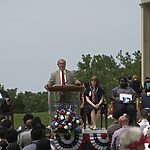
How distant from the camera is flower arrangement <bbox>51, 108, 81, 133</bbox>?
1370 cm

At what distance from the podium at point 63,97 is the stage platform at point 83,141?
2.11 ft

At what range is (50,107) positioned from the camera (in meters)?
13.9

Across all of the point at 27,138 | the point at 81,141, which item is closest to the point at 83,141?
the point at 81,141

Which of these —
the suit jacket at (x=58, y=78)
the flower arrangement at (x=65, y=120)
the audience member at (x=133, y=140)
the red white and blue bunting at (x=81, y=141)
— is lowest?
the red white and blue bunting at (x=81, y=141)

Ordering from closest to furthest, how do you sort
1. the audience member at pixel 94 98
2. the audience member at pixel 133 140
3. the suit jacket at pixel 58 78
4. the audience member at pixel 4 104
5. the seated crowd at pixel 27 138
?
the audience member at pixel 133 140 < the seated crowd at pixel 27 138 < the suit jacket at pixel 58 78 < the audience member at pixel 4 104 < the audience member at pixel 94 98

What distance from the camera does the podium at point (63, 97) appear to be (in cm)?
1348

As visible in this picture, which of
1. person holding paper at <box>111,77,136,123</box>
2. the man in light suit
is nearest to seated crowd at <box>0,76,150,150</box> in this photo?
person holding paper at <box>111,77,136,123</box>

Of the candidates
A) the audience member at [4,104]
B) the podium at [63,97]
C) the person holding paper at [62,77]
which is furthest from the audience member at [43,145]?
the audience member at [4,104]

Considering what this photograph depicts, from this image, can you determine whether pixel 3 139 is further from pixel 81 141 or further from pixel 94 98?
pixel 94 98

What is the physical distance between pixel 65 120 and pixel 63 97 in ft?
1.73

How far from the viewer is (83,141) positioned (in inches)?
565

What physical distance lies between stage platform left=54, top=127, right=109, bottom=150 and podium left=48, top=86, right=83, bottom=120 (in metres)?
0.64

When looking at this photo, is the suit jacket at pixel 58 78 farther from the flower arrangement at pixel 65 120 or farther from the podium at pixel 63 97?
the flower arrangement at pixel 65 120


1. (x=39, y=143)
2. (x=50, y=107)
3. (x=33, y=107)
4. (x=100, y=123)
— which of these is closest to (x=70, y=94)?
(x=50, y=107)
